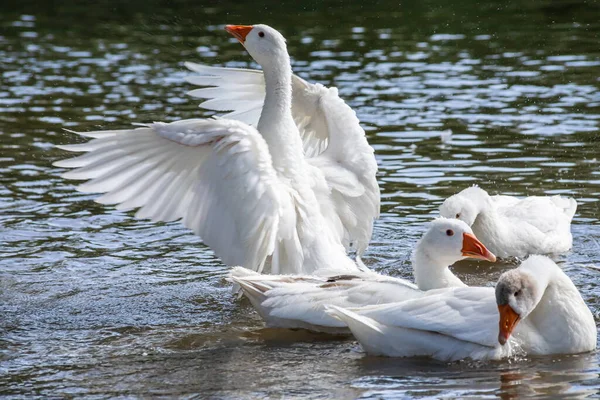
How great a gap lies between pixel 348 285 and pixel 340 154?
6.00 feet

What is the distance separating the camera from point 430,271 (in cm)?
866

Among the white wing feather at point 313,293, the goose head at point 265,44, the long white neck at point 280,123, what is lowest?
the white wing feather at point 313,293

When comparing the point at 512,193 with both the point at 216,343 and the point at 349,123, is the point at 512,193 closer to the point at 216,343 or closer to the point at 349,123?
the point at 349,123

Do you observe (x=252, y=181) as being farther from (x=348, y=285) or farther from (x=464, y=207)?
(x=464, y=207)

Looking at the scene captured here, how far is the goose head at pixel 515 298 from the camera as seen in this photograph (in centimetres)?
746

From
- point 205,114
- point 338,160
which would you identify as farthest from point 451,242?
point 205,114

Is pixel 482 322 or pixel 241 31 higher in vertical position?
pixel 241 31

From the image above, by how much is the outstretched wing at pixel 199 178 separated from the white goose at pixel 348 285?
0.40 meters

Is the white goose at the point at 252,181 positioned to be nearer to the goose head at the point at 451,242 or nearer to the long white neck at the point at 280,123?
the long white neck at the point at 280,123

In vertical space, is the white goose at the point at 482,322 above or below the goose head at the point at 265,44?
below

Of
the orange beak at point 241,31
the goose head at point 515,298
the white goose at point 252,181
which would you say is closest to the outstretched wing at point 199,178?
the white goose at point 252,181

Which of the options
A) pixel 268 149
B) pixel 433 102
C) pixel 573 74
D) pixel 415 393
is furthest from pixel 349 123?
pixel 573 74

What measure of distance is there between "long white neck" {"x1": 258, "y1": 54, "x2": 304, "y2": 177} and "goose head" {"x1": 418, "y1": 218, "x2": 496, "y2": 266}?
1394mm

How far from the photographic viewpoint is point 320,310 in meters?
8.37
